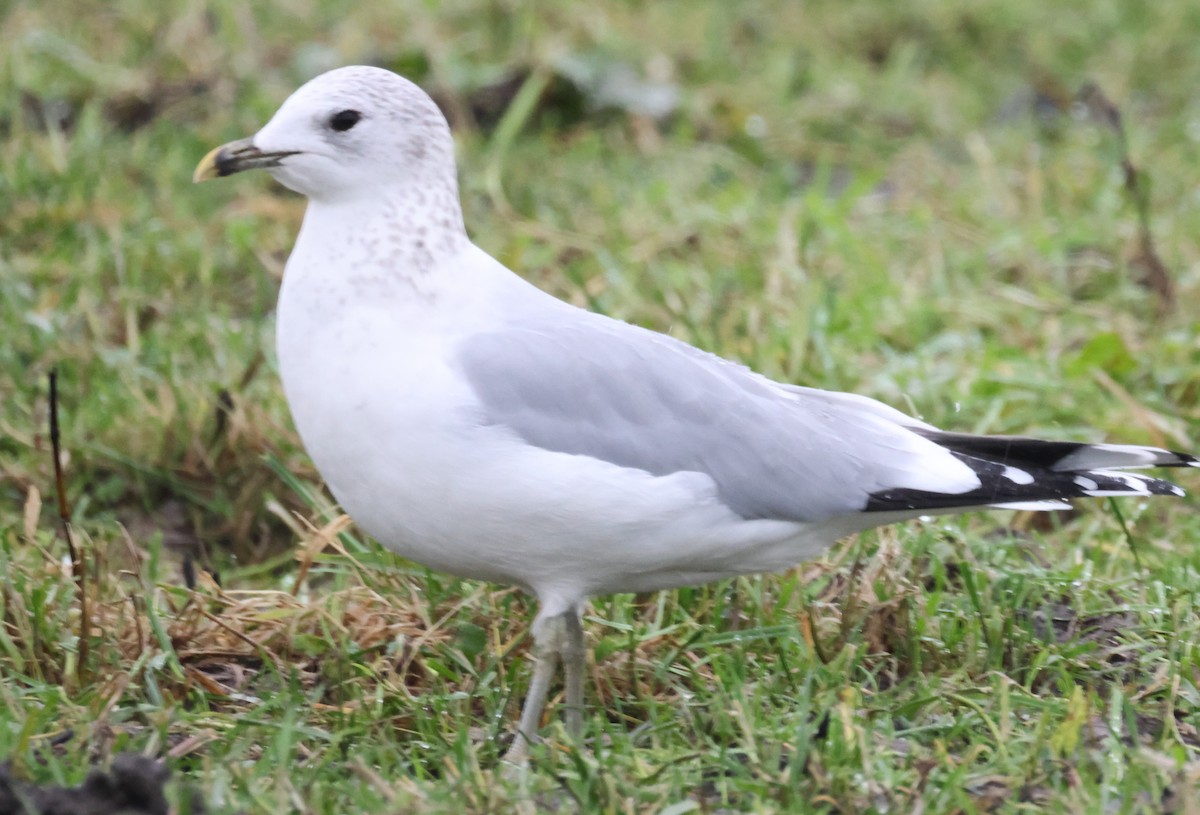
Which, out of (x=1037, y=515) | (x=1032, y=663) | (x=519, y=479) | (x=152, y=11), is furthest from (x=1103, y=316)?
(x=152, y=11)

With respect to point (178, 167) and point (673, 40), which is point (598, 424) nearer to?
point (178, 167)

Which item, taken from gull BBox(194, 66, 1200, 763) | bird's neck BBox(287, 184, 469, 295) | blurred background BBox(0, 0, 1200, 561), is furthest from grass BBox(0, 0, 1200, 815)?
bird's neck BBox(287, 184, 469, 295)

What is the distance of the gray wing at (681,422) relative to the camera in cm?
278

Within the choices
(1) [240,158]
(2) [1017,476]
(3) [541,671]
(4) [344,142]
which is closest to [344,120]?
(4) [344,142]

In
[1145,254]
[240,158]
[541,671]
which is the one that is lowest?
[541,671]

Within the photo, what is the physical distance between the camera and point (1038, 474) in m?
3.04

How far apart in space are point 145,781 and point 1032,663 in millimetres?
1675

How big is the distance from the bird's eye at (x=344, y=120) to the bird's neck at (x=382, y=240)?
0.43ft

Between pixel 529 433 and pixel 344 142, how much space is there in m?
0.65

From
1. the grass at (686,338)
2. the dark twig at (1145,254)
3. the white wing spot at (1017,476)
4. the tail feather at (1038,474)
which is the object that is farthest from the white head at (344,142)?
the dark twig at (1145,254)

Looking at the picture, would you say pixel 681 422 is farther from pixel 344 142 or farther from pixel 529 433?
pixel 344 142

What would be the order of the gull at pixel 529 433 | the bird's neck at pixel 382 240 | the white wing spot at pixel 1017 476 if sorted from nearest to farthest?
1. the gull at pixel 529 433
2. the bird's neck at pixel 382 240
3. the white wing spot at pixel 1017 476

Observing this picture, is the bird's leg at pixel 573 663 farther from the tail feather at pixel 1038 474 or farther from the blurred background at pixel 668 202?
the blurred background at pixel 668 202

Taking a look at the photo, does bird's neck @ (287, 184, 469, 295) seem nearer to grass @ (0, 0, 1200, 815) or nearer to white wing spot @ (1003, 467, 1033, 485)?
grass @ (0, 0, 1200, 815)
